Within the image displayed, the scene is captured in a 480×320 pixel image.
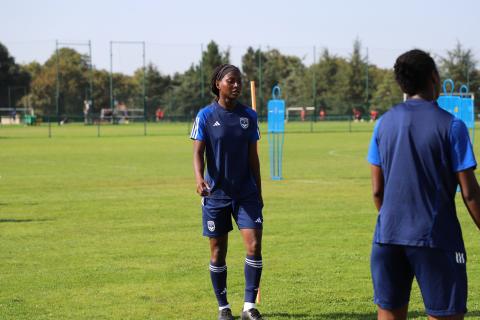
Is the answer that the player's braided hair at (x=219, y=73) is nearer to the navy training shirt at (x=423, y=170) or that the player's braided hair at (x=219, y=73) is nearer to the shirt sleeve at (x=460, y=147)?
the navy training shirt at (x=423, y=170)

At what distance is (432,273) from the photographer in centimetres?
478

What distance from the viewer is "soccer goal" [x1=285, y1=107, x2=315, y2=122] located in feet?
280

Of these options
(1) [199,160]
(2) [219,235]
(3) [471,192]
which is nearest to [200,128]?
(1) [199,160]

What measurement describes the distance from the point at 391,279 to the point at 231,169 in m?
3.06

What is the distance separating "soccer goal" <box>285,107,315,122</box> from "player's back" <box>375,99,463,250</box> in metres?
77.6

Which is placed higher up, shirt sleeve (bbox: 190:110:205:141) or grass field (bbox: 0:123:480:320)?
shirt sleeve (bbox: 190:110:205:141)

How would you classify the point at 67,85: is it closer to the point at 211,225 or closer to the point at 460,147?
the point at 211,225

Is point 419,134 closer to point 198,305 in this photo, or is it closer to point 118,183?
point 198,305

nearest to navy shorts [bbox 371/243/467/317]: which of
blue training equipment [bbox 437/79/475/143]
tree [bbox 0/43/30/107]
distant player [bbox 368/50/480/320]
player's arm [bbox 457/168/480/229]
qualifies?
distant player [bbox 368/50/480/320]

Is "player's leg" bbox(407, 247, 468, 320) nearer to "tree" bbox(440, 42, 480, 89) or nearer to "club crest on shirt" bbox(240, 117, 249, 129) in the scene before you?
"club crest on shirt" bbox(240, 117, 249, 129)

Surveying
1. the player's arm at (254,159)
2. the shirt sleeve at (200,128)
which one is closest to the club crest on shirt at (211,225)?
the player's arm at (254,159)

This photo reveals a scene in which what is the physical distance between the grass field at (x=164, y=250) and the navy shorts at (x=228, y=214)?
35.2 inches

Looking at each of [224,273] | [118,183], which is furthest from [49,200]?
[224,273]

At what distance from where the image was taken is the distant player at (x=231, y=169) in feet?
25.4
